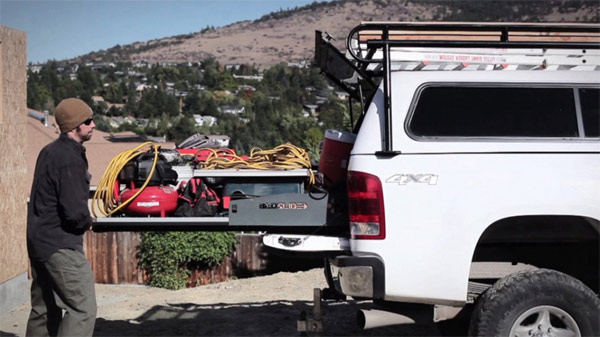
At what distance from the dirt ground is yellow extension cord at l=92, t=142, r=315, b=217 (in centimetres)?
165

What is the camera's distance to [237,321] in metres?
8.09

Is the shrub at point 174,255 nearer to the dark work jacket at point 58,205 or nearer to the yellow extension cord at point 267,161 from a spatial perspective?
the yellow extension cord at point 267,161

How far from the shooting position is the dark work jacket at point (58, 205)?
5.32 meters

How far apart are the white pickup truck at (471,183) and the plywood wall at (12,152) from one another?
4919 millimetres

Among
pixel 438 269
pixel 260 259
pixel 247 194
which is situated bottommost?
pixel 260 259

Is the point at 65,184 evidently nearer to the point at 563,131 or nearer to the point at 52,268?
the point at 52,268

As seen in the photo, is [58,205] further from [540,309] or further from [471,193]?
[540,309]

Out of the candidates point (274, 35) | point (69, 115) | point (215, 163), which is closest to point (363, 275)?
point (215, 163)

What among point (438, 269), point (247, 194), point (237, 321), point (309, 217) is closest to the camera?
point (438, 269)

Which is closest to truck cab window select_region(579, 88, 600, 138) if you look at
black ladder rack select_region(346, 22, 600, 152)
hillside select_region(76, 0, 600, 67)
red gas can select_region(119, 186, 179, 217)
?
black ladder rack select_region(346, 22, 600, 152)

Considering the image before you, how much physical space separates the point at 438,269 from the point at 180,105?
55043 mm

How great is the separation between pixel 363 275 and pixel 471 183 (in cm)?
99

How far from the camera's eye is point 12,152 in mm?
9000

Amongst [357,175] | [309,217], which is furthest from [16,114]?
[357,175]
